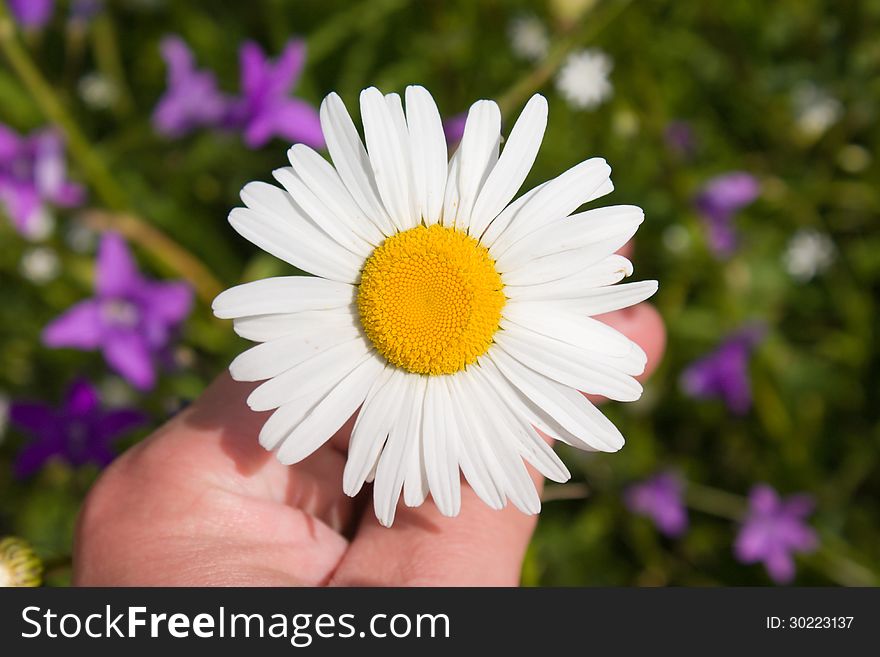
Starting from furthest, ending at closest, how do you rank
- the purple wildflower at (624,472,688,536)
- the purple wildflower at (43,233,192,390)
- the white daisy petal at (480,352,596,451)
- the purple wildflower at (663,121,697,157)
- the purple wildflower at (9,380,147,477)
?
the purple wildflower at (663,121,697,157)
the purple wildflower at (624,472,688,536)
the purple wildflower at (43,233,192,390)
the purple wildflower at (9,380,147,477)
the white daisy petal at (480,352,596,451)

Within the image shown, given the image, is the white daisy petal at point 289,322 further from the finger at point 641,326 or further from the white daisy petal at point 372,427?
the finger at point 641,326

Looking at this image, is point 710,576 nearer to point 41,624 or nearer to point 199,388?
point 199,388

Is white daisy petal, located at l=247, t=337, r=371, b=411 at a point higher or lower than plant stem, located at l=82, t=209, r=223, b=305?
lower

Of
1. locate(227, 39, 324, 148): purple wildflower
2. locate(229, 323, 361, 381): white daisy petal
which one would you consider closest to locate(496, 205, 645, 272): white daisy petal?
locate(229, 323, 361, 381): white daisy petal

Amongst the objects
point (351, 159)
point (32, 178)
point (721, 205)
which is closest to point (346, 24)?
point (32, 178)

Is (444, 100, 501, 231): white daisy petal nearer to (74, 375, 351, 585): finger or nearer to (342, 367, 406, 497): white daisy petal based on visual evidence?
(342, 367, 406, 497): white daisy petal
